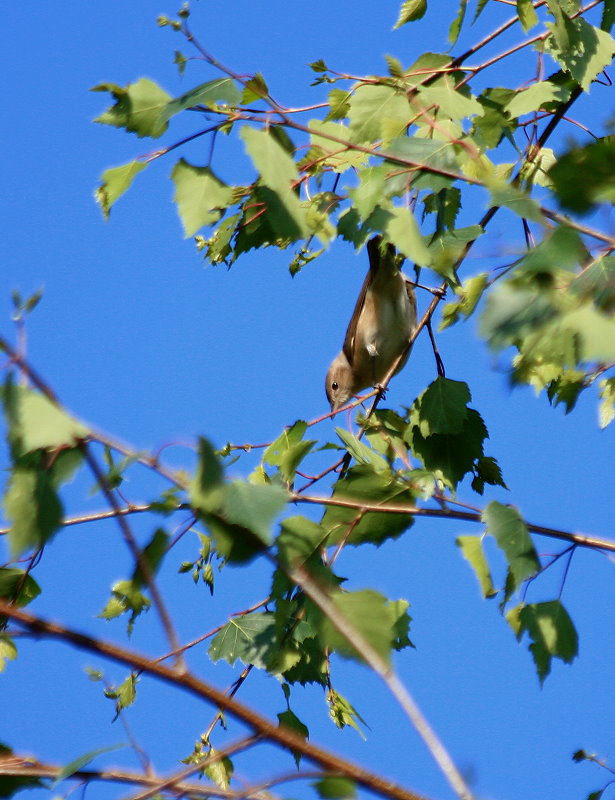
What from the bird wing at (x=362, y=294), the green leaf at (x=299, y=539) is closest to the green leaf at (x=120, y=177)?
the green leaf at (x=299, y=539)

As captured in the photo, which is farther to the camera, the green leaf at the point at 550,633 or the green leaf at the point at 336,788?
the green leaf at the point at 550,633

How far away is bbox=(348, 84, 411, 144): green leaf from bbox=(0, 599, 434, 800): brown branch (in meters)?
2.37

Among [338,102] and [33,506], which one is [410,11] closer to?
[338,102]

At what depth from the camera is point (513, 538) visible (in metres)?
2.51

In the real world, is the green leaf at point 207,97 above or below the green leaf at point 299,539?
above

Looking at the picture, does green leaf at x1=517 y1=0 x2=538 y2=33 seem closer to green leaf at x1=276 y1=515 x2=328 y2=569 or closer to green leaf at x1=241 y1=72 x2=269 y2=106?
green leaf at x1=241 y1=72 x2=269 y2=106

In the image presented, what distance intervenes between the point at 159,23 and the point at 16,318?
1891 mm

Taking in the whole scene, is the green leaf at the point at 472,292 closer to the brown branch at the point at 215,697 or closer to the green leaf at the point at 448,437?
the green leaf at the point at 448,437

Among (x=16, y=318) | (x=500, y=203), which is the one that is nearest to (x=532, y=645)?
(x=500, y=203)

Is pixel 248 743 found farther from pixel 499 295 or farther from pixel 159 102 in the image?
pixel 159 102

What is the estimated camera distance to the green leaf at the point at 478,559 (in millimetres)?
2707

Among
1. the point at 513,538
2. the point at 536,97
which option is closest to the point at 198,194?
the point at 513,538

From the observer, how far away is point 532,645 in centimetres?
261

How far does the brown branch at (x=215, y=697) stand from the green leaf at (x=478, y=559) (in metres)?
1.45
